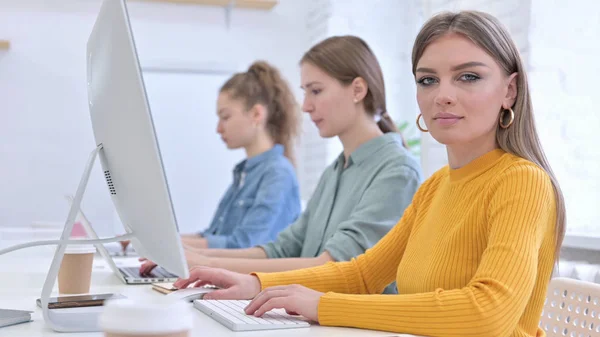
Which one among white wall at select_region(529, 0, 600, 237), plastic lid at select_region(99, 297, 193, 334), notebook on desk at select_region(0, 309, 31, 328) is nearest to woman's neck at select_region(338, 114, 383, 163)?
white wall at select_region(529, 0, 600, 237)

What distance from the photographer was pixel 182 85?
420 centimetres

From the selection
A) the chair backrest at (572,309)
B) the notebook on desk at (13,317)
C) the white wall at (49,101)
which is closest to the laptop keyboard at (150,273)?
the notebook on desk at (13,317)

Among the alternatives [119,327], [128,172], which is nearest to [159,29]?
[128,172]

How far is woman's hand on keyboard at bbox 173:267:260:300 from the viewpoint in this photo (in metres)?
1.38

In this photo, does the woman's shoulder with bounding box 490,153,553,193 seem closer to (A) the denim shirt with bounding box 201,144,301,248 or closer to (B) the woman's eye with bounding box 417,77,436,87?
(B) the woman's eye with bounding box 417,77,436,87

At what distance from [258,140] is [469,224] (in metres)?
1.78

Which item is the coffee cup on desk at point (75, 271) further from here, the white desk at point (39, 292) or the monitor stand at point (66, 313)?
the monitor stand at point (66, 313)

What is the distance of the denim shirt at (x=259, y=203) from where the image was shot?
2.59 m

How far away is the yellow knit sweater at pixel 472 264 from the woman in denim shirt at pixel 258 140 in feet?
4.15

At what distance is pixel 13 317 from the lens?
114 cm

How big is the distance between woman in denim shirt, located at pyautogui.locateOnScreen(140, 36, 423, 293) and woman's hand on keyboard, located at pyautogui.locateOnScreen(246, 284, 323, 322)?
62 cm

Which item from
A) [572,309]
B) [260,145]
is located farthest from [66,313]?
[260,145]

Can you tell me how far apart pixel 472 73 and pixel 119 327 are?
2.65 ft

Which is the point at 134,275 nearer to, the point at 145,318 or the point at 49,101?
the point at 145,318
